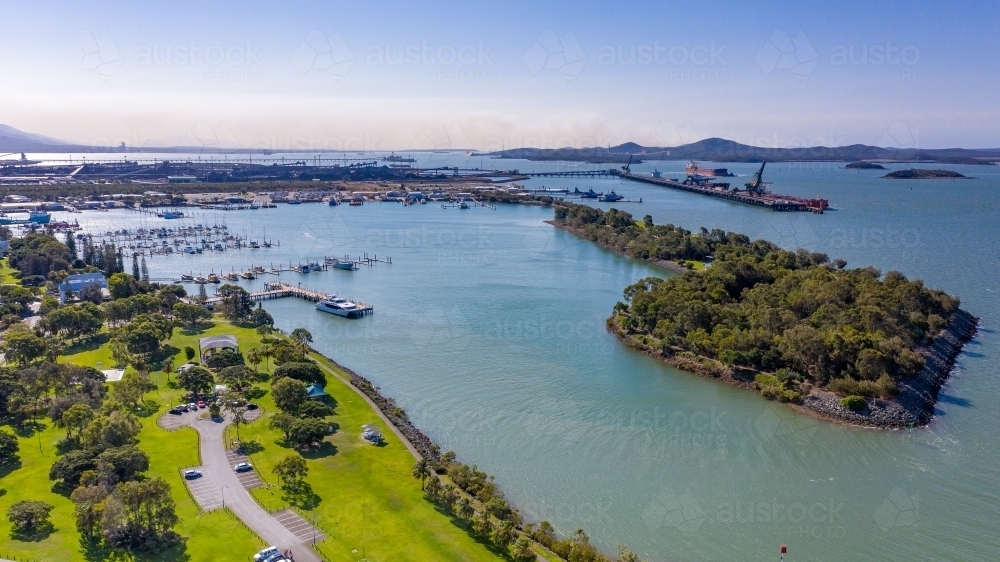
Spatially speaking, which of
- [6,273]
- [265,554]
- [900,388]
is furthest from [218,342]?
[900,388]

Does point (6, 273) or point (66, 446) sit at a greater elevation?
point (6, 273)

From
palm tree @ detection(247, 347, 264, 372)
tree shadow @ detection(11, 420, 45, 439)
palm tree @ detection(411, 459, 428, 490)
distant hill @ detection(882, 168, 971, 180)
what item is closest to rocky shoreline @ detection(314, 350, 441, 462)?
palm tree @ detection(411, 459, 428, 490)

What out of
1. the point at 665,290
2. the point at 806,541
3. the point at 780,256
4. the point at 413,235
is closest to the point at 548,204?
the point at 413,235

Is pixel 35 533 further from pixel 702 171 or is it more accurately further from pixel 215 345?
pixel 702 171

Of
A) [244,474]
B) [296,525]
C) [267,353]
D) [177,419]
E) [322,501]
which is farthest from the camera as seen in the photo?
[267,353]

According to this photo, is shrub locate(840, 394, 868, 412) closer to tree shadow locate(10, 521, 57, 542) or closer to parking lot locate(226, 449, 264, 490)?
parking lot locate(226, 449, 264, 490)

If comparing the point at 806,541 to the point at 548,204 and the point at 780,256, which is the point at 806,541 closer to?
the point at 780,256
